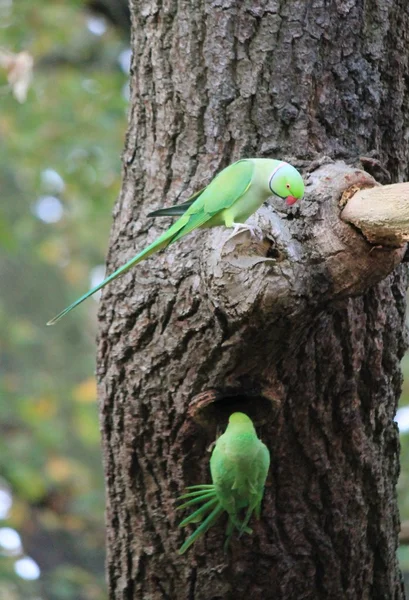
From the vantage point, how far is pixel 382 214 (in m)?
1.61

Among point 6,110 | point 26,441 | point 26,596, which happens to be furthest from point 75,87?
point 26,596

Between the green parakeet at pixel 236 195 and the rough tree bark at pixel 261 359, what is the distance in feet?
0.25

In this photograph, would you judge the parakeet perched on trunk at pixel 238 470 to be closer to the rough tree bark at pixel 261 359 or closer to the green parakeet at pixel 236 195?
the rough tree bark at pixel 261 359

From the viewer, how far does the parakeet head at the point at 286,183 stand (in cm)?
165

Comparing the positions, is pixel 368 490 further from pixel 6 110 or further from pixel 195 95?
pixel 6 110

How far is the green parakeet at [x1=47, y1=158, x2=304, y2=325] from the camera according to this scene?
1.66 meters

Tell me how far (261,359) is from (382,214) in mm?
429

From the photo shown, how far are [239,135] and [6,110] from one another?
3664 millimetres

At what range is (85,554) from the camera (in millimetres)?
6711

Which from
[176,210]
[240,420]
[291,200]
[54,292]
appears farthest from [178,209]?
[54,292]

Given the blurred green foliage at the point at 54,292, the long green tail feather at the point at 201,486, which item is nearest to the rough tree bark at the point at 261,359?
the long green tail feather at the point at 201,486

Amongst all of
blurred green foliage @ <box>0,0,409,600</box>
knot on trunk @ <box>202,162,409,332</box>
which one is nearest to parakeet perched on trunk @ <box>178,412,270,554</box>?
knot on trunk @ <box>202,162,409,332</box>

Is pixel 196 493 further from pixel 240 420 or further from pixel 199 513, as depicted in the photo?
pixel 240 420

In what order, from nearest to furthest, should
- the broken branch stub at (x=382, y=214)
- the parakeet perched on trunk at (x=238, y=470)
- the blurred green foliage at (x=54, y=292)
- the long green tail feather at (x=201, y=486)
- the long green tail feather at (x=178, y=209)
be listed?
the broken branch stub at (x=382, y=214)
the parakeet perched on trunk at (x=238, y=470)
the long green tail feather at (x=178, y=209)
the long green tail feather at (x=201, y=486)
the blurred green foliage at (x=54, y=292)
